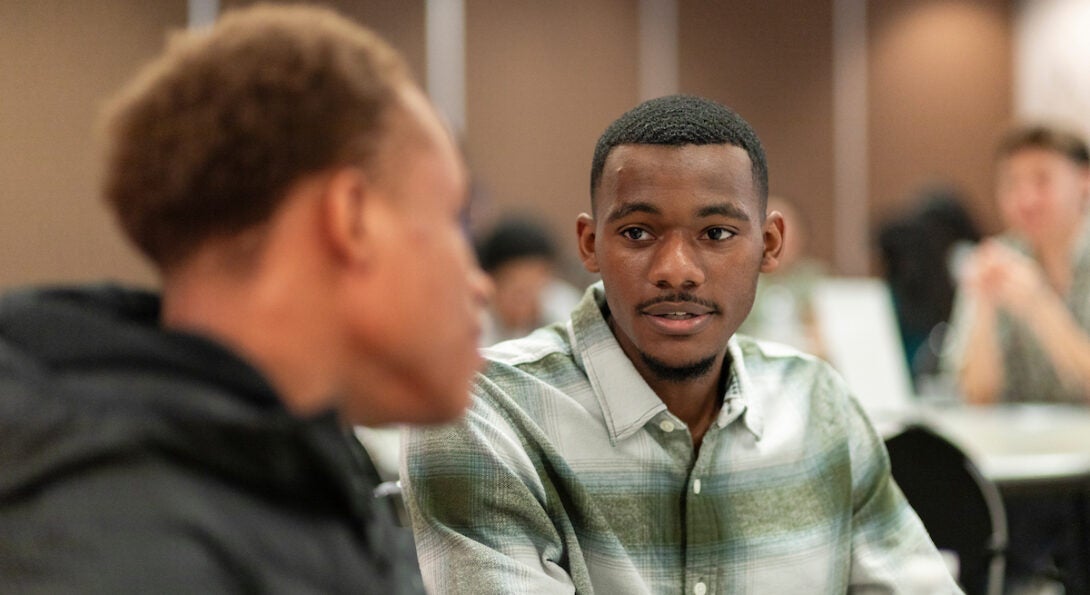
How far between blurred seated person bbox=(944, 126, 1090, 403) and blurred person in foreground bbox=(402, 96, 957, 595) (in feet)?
7.06

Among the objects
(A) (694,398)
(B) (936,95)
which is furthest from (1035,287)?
(B) (936,95)

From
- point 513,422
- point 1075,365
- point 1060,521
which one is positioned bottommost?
point 1060,521

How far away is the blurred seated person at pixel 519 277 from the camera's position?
3.80 metres

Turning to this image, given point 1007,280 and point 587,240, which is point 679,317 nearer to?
point 587,240

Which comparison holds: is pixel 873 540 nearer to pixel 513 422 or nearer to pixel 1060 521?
pixel 513 422

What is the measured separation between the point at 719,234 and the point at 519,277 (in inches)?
99.7

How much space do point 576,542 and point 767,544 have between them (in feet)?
0.77

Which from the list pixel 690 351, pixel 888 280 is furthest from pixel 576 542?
pixel 888 280

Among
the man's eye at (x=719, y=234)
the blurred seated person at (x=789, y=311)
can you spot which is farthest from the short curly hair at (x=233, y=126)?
the blurred seated person at (x=789, y=311)

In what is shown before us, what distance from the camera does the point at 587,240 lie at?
4.61ft

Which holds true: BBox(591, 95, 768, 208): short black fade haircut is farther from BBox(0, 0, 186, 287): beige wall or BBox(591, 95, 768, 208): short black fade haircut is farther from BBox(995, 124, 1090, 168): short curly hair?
BBox(0, 0, 186, 287): beige wall

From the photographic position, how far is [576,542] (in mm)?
1250

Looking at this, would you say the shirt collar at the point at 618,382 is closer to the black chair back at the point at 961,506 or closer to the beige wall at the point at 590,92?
the black chair back at the point at 961,506

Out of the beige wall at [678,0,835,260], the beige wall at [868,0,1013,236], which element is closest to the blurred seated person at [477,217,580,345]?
the beige wall at [678,0,835,260]
